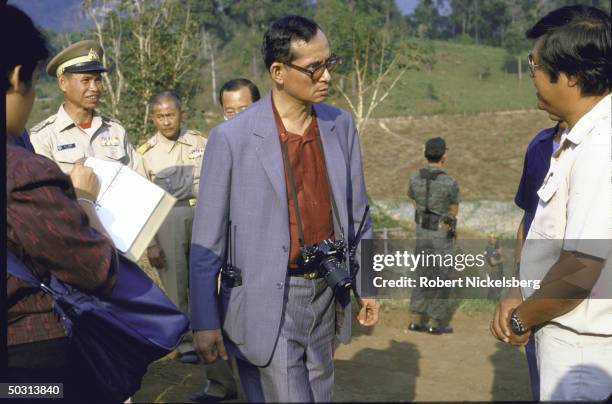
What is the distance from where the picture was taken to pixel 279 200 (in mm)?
2660

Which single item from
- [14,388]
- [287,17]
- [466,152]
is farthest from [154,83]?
[466,152]

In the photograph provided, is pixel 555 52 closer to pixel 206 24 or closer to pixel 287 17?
pixel 287 17

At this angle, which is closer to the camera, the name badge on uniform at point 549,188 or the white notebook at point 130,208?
the white notebook at point 130,208

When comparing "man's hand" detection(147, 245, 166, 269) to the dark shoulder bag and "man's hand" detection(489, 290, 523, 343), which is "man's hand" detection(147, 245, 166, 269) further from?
"man's hand" detection(489, 290, 523, 343)

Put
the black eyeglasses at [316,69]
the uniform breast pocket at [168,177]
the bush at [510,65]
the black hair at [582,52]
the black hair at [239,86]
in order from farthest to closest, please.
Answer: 1. the bush at [510,65]
2. the uniform breast pocket at [168,177]
3. the black hair at [239,86]
4. the black eyeglasses at [316,69]
5. the black hair at [582,52]

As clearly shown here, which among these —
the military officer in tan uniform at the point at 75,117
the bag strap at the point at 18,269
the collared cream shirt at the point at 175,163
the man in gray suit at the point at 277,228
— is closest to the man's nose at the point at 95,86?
the military officer in tan uniform at the point at 75,117

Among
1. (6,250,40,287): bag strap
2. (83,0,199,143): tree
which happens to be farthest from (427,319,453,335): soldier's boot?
(83,0,199,143): tree

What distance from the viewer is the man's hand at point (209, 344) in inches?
103

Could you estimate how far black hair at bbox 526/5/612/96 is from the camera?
2244mm

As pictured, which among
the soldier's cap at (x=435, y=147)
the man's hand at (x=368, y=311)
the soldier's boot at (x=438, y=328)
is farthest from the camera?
the soldier's boot at (x=438, y=328)

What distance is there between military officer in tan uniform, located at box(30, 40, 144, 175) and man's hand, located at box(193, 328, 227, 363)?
1.81m

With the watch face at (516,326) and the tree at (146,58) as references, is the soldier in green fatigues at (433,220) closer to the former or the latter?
the watch face at (516,326)

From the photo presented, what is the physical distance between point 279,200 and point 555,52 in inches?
42.5

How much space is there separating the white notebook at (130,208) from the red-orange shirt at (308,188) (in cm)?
64
